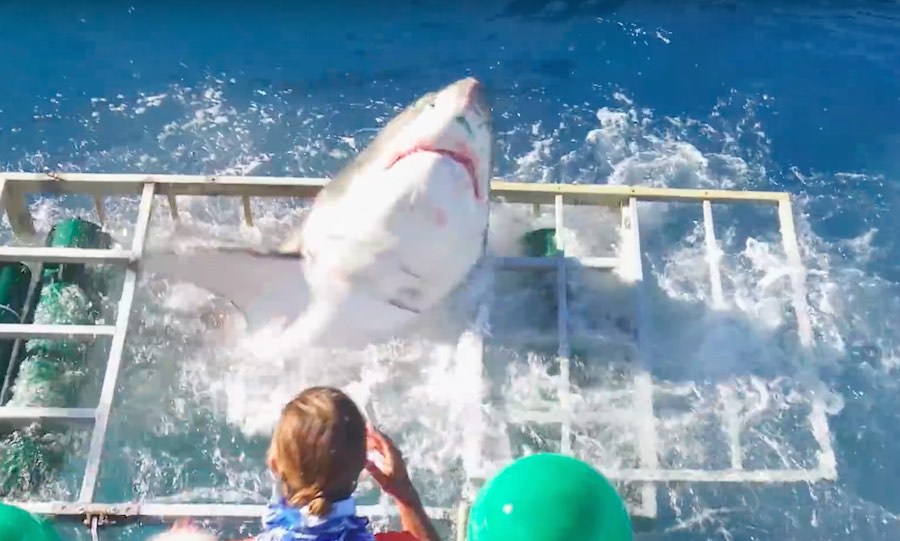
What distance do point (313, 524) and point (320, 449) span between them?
0.17 m

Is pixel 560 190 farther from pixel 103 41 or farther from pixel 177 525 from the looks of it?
pixel 103 41

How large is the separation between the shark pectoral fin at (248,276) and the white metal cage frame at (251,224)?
30 cm

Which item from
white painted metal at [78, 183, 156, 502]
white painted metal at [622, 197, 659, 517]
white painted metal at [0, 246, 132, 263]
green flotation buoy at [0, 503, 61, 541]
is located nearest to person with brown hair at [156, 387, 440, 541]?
green flotation buoy at [0, 503, 61, 541]

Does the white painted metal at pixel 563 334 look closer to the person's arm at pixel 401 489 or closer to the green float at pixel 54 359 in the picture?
the person's arm at pixel 401 489

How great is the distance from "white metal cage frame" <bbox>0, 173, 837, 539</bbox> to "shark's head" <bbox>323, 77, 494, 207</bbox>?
0.68m

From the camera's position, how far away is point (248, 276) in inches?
154

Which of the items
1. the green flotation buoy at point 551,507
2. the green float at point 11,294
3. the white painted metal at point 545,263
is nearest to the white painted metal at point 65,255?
the green float at point 11,294

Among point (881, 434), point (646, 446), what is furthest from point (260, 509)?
point (881, 434)

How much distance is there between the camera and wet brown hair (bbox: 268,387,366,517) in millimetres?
2090

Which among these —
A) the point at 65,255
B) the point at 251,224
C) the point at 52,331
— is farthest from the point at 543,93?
the point at 52,331

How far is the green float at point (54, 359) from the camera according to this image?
12.8 feet

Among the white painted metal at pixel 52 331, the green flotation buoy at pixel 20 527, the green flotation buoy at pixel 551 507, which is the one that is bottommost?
the green flotation buoy at pixel 20 527

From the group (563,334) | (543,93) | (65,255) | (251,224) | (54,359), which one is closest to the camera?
(563,334)

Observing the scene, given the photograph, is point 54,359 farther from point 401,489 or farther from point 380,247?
point 401,489
